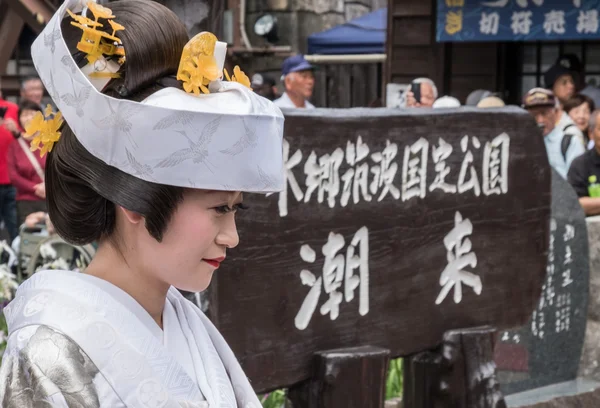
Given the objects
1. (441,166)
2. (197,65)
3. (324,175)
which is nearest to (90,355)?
(197,65)

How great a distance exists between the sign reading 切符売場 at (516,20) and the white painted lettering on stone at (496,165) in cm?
545

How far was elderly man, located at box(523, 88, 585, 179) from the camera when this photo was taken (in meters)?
6.54

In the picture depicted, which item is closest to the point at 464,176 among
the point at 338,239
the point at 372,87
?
the point at 338,239

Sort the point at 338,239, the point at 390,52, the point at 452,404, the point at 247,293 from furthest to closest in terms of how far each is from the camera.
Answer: the point at 390,52 < the point at 452,404 < the point at 338,239 < the point at 247,293

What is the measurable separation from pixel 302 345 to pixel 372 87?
1340 centimetres

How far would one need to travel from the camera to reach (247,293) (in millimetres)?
3357

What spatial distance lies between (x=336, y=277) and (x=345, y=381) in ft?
1.13

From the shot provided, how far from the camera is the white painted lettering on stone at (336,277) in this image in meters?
3.56

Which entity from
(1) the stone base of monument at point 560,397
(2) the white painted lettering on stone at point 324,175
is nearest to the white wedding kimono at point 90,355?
(2) the white painted lettering on stone at point 324,175

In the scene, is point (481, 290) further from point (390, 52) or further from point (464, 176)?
point (390, 52)

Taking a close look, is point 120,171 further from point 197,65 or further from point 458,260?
point 458,260

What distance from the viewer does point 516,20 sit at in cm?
961

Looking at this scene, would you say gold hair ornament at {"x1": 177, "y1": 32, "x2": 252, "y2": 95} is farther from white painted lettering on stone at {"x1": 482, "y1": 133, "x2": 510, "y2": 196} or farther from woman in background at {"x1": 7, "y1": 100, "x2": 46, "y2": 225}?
woman in background at {"x1": 7, "y1": 100, "x2": 46, "y2": 225}

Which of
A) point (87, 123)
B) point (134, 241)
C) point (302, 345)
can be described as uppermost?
point (87, 123)
